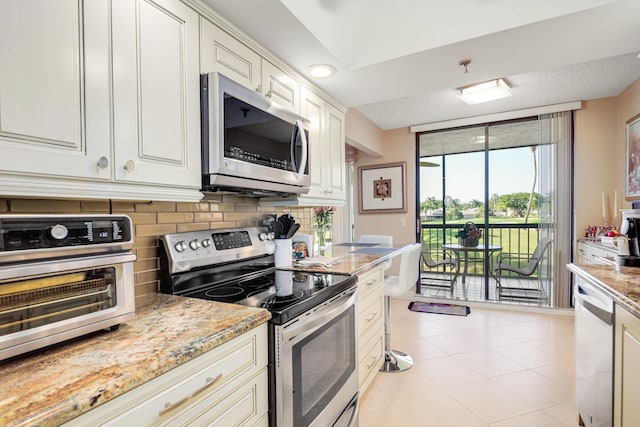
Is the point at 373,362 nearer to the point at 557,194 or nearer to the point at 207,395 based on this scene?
the point at 207,395

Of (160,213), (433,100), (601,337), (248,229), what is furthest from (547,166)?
(160,213)

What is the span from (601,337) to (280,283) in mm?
1533

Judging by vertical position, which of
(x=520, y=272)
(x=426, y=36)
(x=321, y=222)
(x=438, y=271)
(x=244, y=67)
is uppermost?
(x=426, y=36)

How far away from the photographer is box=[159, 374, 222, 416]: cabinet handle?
A: 77 cm

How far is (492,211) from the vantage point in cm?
422

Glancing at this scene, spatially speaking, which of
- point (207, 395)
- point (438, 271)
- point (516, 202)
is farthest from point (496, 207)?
point (207, 395)

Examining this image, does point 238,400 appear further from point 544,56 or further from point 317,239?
point 544,56

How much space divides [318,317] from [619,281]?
1.40m

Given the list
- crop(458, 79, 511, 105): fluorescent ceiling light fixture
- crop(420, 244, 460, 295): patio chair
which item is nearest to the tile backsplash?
crop(458, 79, 511, 105): fluorescent ceiling light fixture

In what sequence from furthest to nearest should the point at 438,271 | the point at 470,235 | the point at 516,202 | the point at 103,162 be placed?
the point at 438,271 < the point at 470,235 < the point at 516,202 < the point at 103,162

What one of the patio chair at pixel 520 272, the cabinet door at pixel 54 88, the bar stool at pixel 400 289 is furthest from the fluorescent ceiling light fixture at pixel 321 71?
the patio chair at pixel 520 272

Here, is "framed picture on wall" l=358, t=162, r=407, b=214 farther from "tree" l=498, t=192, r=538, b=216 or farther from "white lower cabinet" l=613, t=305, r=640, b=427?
"white lower cabinet" l=613, t=305, r=640, b=427

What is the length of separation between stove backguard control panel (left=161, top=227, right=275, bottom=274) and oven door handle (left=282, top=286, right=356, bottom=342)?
0.60 metres

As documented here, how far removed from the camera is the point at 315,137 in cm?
223
